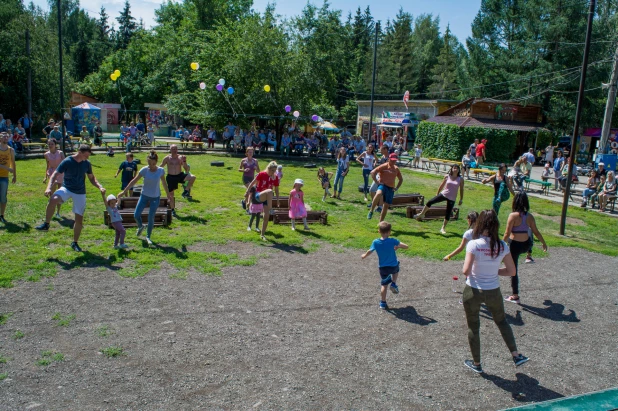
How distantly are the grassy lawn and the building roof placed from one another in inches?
699

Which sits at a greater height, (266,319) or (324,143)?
(324,143)

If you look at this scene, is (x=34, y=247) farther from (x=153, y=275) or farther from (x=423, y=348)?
(x=423, y=348)

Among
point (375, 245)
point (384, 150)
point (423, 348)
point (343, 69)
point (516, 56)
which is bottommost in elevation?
point (423, 348)

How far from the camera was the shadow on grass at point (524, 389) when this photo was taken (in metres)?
4.94

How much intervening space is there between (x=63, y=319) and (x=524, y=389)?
5.40 meters

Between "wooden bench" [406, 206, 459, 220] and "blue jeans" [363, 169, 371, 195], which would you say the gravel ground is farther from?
"blue jeans" [363, 169, 371, 195]

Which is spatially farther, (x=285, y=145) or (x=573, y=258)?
(x=285, y=145)

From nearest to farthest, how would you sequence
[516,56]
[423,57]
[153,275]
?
[153,275] < [516,56] < [423,57]

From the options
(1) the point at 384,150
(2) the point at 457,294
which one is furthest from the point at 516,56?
(2) the point at 457,294

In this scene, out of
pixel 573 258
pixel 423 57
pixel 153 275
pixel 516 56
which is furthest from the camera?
pixel 423 57

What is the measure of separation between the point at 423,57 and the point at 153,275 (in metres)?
64.6

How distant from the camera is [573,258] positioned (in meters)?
10.7

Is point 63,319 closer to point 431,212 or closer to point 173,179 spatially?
point 173,179

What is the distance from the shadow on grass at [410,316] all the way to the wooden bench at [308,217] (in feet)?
16.9
